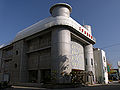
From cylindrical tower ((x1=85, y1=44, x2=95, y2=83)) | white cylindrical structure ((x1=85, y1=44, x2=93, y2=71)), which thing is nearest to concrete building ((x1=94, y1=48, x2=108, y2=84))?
cylindrical tower ((x1=85, y1=44, x2=95, y2=83))

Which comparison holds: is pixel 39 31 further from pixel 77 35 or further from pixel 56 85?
pixel 56 85

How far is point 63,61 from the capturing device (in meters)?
22.7

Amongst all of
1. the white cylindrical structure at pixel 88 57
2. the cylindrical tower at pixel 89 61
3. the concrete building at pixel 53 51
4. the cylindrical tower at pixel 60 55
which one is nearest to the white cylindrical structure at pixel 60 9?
the concrete building at pixel 53 51

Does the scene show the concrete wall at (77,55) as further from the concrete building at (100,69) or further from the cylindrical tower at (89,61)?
the concrete building at (100,69)

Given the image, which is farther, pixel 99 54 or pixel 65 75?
pixel 99 54

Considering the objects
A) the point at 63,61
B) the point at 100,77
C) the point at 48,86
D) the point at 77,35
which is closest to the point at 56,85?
the point at 48,86

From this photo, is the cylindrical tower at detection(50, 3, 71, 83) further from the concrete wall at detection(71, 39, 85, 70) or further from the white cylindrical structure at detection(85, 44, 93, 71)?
the white cylindrical structure at detection(85, 44, 93, 71)

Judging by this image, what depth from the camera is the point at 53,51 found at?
2384 cm

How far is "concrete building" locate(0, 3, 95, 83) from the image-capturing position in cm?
2303

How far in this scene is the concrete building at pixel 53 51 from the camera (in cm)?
2303

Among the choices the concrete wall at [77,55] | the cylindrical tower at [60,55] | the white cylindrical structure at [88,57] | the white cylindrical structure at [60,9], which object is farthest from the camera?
the white cylindrical structure at [88,57]

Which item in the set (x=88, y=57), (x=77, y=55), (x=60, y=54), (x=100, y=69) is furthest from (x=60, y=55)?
(x=100, y=69)

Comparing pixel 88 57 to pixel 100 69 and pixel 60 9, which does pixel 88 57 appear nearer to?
pixel 100 69

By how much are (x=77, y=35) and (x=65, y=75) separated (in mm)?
11544
